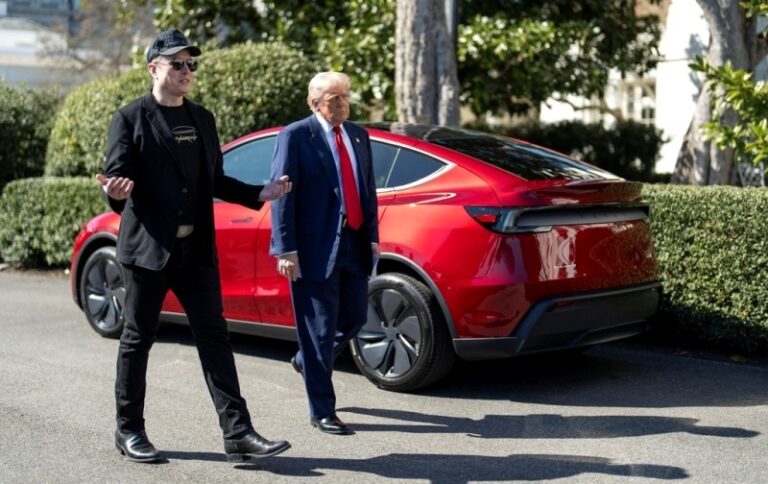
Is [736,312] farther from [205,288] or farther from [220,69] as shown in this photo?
[220,69]

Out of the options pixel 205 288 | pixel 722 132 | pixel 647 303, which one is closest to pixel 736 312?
pixel 647 303

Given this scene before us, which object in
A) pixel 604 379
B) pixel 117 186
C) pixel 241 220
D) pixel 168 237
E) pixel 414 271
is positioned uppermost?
pixel 117 186

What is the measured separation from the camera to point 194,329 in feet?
17.3

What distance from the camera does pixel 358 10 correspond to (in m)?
14.2

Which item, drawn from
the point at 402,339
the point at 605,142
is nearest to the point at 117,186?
the point at 402,339

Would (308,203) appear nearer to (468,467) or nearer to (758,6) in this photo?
(468,467)

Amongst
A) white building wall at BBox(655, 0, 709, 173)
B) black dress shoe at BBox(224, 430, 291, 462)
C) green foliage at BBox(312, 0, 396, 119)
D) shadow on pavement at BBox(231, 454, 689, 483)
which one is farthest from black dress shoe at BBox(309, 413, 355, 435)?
white building wall at BBox(655, 0, 709, 173)

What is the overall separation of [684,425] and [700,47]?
37.1 ft

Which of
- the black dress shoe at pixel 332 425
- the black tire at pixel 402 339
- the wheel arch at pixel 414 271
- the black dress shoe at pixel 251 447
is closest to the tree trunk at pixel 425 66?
the wheel arch at pixel 414 271

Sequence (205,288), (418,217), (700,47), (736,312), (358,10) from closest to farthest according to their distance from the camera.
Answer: (205,288) → (418,217) → (736,312) → (358,10) → (700,47)

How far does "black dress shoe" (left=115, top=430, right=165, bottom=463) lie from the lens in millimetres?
5215

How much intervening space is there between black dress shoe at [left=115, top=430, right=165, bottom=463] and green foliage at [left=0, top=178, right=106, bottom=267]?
6902 mm

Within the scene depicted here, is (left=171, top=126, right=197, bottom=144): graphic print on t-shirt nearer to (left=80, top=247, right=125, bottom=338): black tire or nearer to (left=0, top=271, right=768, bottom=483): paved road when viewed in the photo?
(left=0, top=271, right=768, bottom=483): paved road

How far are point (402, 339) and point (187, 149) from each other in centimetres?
198
